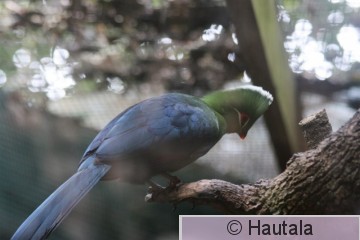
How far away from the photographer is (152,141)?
0.92 meters

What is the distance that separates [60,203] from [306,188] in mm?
392

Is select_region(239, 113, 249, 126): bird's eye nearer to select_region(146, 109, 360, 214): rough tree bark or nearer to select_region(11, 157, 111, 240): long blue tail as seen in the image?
select_region(146, 109, 360, 214): rough tree bark

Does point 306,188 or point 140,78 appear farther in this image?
point 140,78

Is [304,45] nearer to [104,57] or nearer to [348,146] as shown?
[348,146]

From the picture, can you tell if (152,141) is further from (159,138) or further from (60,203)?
(60,203)

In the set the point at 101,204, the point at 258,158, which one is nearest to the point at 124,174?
the point at 101,204

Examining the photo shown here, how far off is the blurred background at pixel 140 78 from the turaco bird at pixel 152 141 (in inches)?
0.8

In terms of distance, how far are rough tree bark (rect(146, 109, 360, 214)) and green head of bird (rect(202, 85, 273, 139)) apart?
0.28 ft

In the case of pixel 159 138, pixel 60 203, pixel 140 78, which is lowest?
pixel 60 203

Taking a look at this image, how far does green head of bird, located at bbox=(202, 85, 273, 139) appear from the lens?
944 mm

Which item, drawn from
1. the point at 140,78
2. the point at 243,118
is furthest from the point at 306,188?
the point at 140,78

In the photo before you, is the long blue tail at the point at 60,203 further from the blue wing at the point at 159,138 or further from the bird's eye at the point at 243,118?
the bird's eye at the point at 243,118

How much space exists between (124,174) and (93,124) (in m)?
0.11

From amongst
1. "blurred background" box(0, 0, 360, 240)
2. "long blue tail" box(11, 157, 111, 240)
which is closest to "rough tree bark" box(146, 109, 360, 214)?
"blurred background" box(0, 0, 360, 240)
